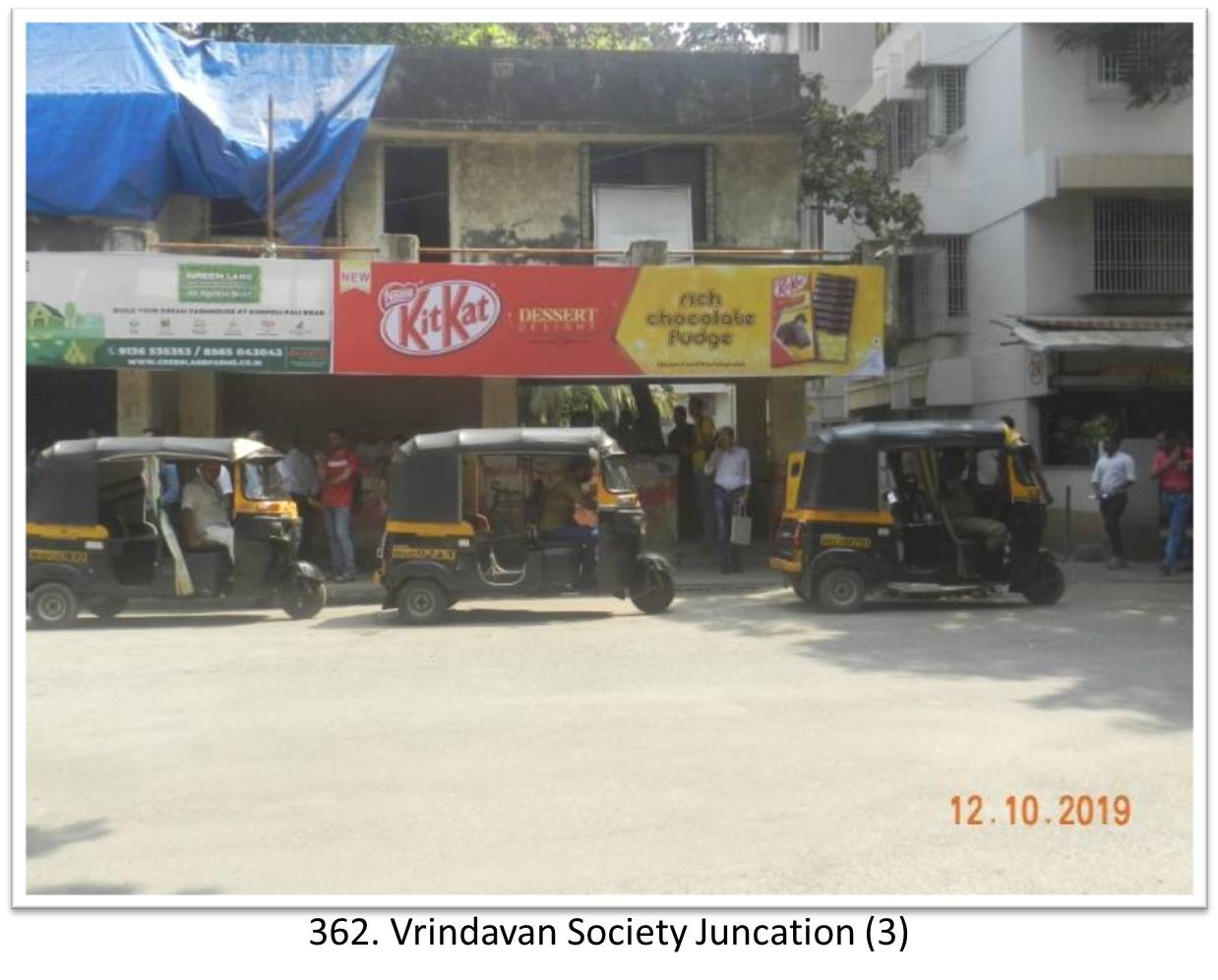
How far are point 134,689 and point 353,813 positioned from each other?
13.5ft

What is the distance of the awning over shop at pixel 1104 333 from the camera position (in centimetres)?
1888

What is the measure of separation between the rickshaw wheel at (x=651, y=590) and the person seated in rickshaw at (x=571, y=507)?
594 mm

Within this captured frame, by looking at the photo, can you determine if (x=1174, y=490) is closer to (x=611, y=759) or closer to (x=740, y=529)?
(x=740, y=529)

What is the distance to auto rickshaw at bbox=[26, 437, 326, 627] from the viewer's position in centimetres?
1336

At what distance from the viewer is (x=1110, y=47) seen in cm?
1944

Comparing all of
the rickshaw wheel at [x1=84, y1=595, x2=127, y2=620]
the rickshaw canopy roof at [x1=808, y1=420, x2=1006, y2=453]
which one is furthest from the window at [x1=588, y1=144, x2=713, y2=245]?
the rickshaw wheel at [x1=84, y1=595, x2=127, y2=620]

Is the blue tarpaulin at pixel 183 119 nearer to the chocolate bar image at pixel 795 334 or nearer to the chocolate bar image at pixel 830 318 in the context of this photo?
the chocolate bar image at pixel 795 334

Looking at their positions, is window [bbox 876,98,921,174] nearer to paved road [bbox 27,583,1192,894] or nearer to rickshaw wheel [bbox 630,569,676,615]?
rickshaw wheel [bbox 630,569,676,615]

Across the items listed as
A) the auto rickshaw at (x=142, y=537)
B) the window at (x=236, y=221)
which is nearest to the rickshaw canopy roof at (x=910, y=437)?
the auto rickshaw at (x=142, y=537)

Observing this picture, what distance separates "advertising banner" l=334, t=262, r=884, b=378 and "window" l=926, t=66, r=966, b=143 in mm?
6222

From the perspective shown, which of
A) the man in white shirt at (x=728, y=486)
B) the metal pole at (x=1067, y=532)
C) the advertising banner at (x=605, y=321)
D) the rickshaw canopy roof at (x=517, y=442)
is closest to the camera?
the rickshaw canopy roof at (x=517, y=442)

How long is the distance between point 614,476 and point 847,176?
10511 millimetres

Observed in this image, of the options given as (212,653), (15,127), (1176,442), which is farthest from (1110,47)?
(15,127)

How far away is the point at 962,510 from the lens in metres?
14.3
